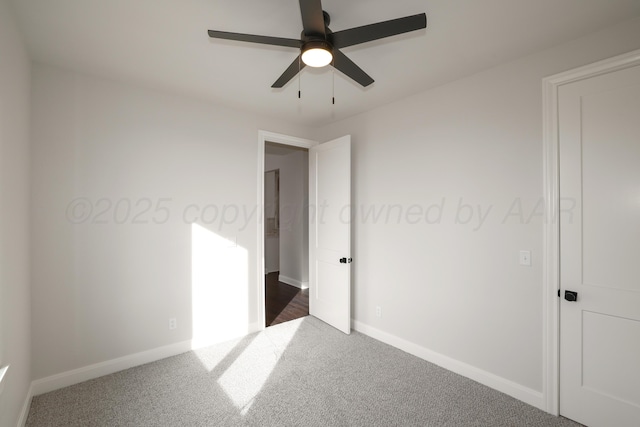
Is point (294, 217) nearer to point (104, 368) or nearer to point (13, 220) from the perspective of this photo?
point (104, 368)

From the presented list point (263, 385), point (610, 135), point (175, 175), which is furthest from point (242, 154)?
point (610, 135)

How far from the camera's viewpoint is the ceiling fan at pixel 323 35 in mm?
1317

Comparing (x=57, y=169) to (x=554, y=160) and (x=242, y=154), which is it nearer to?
(x=242, y=154)

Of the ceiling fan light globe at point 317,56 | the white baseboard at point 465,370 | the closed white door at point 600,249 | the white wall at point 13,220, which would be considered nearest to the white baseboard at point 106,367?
the white wall at point 13,220

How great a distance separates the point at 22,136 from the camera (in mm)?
1992

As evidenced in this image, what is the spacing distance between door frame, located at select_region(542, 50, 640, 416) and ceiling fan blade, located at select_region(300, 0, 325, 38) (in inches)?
70.5

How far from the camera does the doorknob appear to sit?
1995mm

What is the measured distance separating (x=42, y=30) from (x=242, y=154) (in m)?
1.80

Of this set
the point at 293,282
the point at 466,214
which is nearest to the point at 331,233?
the point at 466,214

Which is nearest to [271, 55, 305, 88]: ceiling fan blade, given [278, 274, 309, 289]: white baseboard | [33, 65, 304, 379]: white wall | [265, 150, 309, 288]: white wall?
[33, 65, 304, 379]: white wall

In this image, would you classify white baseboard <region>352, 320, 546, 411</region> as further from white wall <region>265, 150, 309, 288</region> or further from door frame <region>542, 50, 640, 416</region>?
white wall <region>265, 150, 309, 288</region>

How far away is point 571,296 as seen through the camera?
79.0 inches

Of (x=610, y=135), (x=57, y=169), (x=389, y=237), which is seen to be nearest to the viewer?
(x=610, y=135)

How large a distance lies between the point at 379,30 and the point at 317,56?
0.34m
